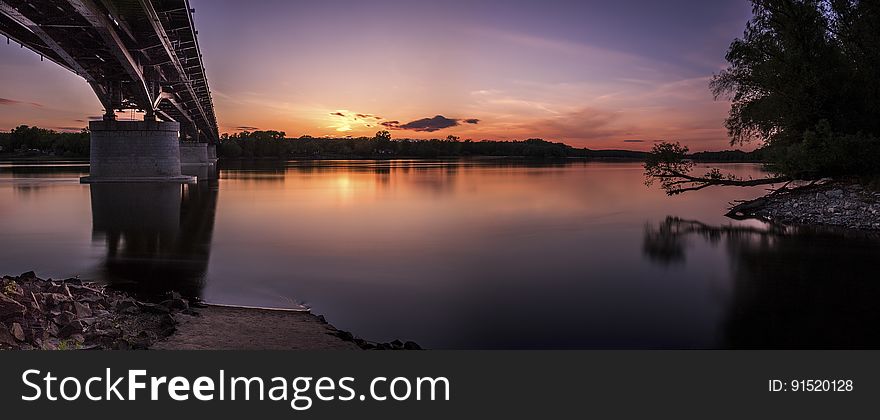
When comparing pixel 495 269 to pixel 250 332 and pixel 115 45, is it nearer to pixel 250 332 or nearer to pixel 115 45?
pixel 250 332

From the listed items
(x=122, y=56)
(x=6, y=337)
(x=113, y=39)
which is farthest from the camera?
(x=122, y=56)

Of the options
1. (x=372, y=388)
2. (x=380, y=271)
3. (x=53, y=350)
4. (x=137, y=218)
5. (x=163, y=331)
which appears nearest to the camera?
(x=372, y=388)

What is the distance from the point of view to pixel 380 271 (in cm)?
1562

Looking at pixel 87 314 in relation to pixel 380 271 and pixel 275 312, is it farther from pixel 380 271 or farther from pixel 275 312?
pixel 380 271

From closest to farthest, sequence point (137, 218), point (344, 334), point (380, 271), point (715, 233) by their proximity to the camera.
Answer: point (344, 334)
point (380, 271)
point (715, 233)
point (137, 218)

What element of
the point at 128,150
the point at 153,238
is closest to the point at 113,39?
the point at 153,238

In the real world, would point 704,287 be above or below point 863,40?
below

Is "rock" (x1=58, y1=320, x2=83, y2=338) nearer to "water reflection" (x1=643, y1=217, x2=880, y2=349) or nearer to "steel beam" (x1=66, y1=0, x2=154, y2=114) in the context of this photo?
"water reflection" (x1=643, y1=217, x2=880, y2=349)

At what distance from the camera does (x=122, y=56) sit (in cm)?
3509

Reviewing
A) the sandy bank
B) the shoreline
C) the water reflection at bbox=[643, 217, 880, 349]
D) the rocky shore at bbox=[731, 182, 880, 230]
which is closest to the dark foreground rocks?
the sandy bank

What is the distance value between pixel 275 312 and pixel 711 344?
320 inches

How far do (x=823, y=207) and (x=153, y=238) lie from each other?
97.4ft

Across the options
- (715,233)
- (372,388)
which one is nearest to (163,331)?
(372,388)

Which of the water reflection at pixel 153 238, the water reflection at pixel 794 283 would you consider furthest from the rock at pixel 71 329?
the water reflection at pixel 794 283
